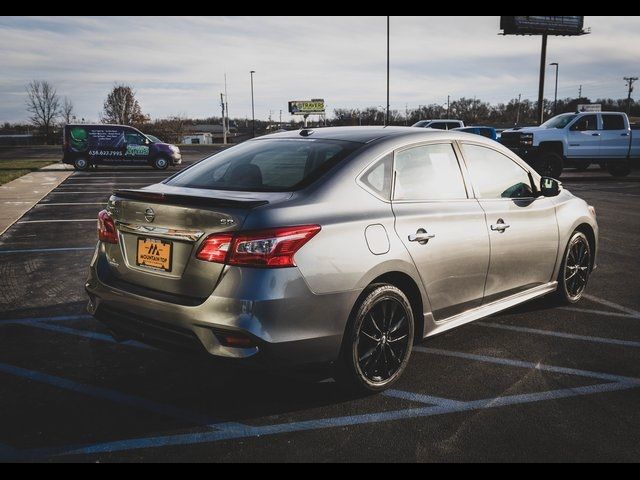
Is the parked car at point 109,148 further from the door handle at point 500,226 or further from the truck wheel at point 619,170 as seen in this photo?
the door handle at point 500,226

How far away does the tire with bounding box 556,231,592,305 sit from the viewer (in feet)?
17.4

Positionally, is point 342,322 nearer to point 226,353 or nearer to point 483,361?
point 226,353

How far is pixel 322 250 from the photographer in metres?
3.15

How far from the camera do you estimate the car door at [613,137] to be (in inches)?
784

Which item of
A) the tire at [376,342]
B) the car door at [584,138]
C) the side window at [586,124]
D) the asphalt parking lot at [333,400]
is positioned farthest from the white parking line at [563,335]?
the side window at [586,124]

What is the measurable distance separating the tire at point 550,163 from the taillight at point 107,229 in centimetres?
1788

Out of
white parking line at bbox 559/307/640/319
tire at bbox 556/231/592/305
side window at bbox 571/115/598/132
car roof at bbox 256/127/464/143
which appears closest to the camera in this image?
car roof at bbox 256/127/464/143

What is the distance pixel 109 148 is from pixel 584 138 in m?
18.8

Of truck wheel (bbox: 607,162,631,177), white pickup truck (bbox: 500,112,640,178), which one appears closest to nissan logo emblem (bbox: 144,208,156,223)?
→ white pickup truck (bbox: 500,112,640,178)

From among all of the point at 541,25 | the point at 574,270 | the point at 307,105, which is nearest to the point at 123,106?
the point at 307,105

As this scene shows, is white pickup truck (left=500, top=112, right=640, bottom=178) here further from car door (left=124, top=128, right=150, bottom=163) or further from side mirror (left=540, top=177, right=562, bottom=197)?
side mirror (left=540, top=177, right=562, bottom=197)

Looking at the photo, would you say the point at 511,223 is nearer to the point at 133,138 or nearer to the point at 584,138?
the point at 584,138

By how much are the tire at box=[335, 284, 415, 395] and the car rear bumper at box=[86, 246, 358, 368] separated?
12 centimetres
